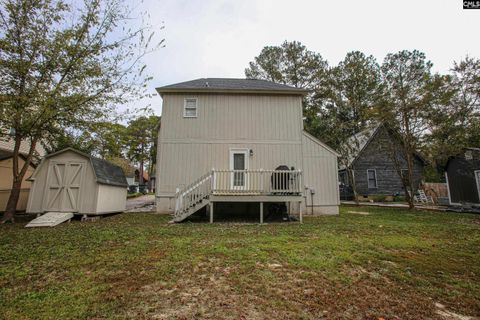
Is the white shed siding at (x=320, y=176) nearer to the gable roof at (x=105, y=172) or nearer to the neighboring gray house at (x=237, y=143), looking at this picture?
the neighboring gray house at (x=237, y=143)

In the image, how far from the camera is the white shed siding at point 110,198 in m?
9.60

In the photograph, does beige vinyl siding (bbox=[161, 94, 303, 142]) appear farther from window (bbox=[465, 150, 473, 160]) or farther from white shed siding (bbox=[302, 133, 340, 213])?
window (bbox=[465, 150, 473, 160])

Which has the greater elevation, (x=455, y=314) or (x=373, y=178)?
(x=373, y=178)

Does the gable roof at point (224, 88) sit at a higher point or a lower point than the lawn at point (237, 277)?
higher

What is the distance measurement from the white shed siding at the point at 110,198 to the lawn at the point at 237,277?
11.9 feet

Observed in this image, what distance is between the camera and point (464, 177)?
14352mm

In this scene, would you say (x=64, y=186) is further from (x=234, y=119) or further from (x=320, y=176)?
(x=320, y=176)

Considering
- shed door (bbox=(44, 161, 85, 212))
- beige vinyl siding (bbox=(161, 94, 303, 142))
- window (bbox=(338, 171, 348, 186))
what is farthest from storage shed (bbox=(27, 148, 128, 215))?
window (bbox=(338, 171, 348, 186))

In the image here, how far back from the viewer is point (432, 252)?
4.82m

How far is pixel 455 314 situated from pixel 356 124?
51.2 feet

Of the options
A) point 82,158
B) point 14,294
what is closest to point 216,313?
point 14,294

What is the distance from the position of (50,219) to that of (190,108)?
709 cm

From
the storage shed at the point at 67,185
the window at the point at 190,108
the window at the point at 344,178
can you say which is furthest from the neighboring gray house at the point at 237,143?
the window at the point at 344,178

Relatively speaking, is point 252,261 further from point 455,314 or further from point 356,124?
point 356,124
